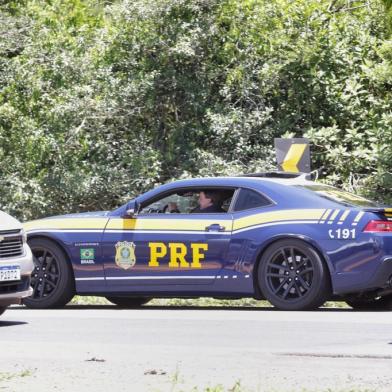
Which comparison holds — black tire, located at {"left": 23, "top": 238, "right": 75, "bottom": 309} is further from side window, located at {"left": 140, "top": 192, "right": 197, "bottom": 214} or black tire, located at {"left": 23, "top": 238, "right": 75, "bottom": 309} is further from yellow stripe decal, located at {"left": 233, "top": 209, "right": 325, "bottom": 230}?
yellow stripe decal, located at {"left": 233, "top": 209, "right": 325, "bottom": 230}

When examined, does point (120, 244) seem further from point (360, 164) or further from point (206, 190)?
point (360, 164)

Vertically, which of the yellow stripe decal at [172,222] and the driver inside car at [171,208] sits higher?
the driver inside car at [171,208]

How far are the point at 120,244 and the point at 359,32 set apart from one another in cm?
866

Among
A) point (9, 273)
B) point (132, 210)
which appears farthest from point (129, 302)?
point (9, 273)

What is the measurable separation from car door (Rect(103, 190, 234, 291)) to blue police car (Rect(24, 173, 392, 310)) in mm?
11

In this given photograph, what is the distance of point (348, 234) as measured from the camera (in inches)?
505

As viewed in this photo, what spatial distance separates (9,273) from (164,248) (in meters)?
2.18

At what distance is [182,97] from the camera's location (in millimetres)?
21531

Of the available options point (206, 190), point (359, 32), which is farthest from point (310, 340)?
point (359, 32)

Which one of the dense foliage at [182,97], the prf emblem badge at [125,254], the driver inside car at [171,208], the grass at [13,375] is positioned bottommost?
the grass at [13,375]

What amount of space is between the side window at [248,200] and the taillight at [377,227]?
4.21 feet

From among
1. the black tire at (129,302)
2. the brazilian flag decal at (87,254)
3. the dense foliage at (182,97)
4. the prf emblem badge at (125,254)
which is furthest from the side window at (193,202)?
the dense foliage at (182,97)

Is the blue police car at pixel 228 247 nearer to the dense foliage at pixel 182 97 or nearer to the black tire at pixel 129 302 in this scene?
the black tire at pixel 129 302

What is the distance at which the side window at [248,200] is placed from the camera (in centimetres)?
1358
